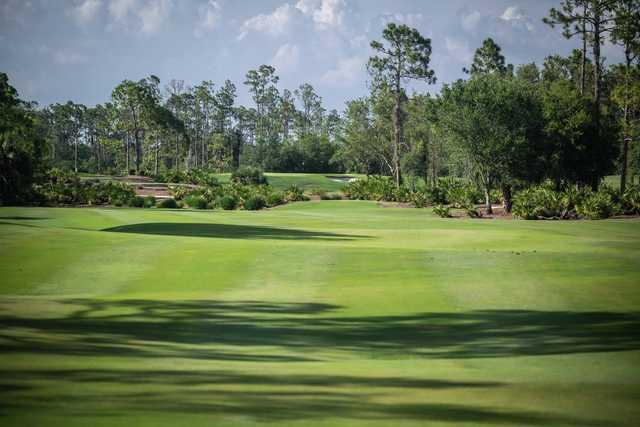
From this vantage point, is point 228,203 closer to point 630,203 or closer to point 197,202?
point 197,202

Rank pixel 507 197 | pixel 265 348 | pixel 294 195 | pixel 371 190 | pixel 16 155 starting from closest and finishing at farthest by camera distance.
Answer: pixel 265 348, pixel 16 155, pixel 507 197, pixel 294 195, pixel 371 190

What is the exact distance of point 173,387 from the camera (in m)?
5.54

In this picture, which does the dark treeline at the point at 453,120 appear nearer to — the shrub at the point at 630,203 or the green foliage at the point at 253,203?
the shrub at the point at 630,203

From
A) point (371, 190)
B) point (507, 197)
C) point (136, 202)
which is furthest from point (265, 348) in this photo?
point (371, 190)

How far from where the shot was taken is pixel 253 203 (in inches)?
1887

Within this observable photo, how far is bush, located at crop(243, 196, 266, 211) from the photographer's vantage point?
4794cm

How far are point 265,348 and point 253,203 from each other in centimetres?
4034

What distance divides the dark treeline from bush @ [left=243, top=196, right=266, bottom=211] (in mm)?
15110

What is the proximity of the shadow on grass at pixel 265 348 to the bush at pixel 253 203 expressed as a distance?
37916 mm

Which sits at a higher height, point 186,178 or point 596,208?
point 186,178

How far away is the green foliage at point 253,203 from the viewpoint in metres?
47.9

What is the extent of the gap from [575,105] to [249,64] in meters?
102

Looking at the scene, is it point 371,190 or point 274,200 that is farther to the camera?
point 371,190

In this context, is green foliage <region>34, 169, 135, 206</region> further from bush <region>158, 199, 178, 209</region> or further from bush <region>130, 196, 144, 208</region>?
bush <region>158, 199, 178, 209</region>
